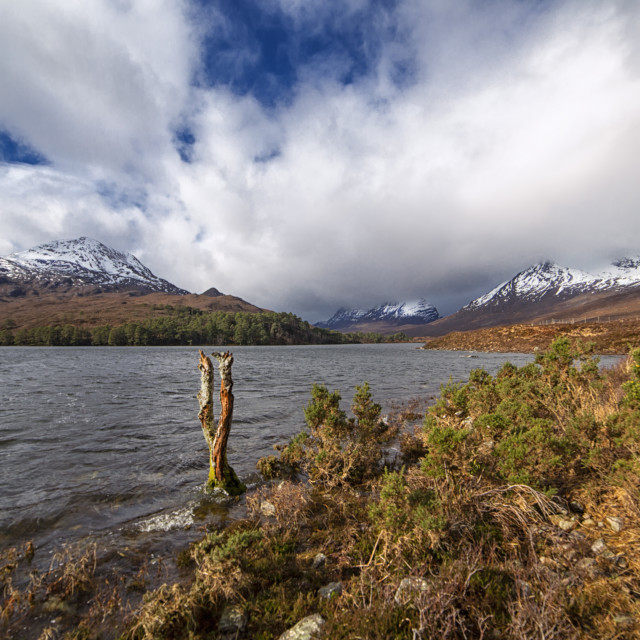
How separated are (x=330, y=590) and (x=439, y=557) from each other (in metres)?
2.05

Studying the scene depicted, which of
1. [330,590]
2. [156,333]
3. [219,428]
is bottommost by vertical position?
[330,590]

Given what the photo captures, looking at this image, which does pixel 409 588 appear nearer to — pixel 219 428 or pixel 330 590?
pixel 330 590

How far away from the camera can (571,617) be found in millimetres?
4359

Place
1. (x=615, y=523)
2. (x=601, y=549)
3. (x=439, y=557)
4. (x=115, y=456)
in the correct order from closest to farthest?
(x=601, y=549), (x=439, y=557), (x=615, y=523), (x=115, y=456)

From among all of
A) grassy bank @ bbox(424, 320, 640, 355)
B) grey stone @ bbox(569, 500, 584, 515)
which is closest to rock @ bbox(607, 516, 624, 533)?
grey stone @ bbox(569, 500, 584, 515)

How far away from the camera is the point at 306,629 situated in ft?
15.5

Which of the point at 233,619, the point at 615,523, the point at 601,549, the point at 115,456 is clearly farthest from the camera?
the point at 115,456

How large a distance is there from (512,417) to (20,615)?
46.6 ft

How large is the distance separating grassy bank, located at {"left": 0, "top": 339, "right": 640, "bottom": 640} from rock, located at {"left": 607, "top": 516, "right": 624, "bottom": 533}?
2 centimetres

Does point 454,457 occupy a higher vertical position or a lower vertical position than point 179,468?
higher

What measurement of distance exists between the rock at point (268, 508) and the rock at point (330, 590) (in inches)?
140

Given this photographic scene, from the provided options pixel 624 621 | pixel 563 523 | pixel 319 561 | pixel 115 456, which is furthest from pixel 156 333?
pixel 624 621

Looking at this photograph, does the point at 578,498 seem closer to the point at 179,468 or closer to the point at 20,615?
the point at 20,615

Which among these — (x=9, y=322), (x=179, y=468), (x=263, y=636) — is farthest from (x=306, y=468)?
(x=9, y=322)
